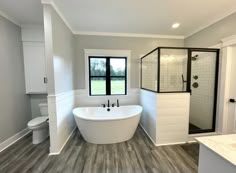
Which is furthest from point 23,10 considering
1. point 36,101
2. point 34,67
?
point 36,101

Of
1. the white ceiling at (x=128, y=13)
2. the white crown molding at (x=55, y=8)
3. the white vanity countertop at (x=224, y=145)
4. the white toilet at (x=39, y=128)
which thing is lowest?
the white toilet at (x=39, y=128)

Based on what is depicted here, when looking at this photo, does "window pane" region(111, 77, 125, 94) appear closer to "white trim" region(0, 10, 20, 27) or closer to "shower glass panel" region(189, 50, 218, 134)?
"shower glass panel" region(189, 50, 218, 134)

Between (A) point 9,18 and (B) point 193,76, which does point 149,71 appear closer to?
(B) point 193,76

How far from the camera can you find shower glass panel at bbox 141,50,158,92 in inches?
108

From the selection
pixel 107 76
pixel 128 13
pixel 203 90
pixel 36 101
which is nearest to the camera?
pixel 128 13

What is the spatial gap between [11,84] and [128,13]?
9.33ft

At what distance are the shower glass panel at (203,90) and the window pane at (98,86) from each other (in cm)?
230

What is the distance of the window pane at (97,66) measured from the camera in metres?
3.62

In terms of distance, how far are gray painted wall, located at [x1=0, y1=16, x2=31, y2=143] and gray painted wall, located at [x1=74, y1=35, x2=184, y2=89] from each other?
1.28 m

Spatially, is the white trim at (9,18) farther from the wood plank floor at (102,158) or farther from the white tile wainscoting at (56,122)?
the wood plank floor at (102,158)

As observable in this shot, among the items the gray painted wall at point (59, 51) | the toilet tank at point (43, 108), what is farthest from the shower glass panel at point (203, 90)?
the toilet tank at point (43, 108)

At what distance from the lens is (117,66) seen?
3.71 m

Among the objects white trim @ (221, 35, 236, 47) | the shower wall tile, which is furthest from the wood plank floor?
white trim @ (221, 35, 236, 47)

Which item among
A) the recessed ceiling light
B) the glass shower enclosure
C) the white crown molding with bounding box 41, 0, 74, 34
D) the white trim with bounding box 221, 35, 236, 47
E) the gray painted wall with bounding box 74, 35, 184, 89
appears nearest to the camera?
the white crown molding with bounding box 41, 0, 74, 34
